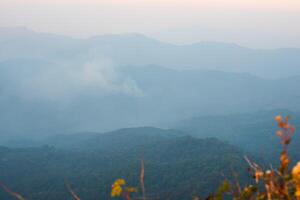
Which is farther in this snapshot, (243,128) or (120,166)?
(243,128)

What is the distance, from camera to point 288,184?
2039 millimetres

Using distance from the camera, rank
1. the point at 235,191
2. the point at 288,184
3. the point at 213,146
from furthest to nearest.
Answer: the point at 213,146, the point at 235,191, the point at 288,184

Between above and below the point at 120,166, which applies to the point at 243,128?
above

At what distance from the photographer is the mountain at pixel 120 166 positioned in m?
57.3

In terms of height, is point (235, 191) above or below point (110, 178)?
above

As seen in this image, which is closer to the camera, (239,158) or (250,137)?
(239,158)

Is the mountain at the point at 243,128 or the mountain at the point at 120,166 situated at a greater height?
the mountain at the point at 243,128

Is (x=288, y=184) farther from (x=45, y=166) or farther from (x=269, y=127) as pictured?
(x=269, y=127)

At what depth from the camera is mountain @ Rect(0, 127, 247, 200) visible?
57325mm

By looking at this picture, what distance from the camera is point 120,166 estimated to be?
7275 centimetres

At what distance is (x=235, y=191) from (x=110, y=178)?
207 feet

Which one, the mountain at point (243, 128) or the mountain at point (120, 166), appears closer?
the mountain at point (120, 166)

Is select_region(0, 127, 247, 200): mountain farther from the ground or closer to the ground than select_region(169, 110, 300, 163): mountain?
closer to the ground

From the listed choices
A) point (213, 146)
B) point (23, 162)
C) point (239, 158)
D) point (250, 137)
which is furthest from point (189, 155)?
point (250, 137)
